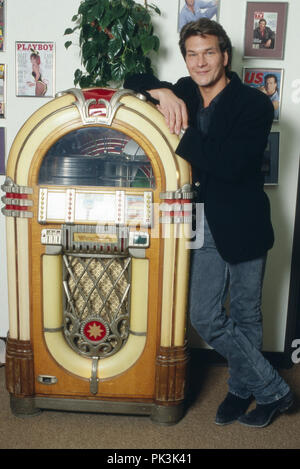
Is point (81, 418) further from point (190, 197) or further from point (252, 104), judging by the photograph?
point (252, 104)

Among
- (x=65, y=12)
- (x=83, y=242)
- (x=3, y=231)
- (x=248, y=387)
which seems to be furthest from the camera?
(x=3, y=231)

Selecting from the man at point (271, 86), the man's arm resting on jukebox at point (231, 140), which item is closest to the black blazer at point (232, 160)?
the man's arm resting on jukebox at point (231, 140)

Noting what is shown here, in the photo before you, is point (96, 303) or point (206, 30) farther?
point (96, 303)

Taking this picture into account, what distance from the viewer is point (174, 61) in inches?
92.3

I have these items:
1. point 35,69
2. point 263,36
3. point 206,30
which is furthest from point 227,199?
point 35,69

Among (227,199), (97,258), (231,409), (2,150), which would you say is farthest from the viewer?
(2,150)

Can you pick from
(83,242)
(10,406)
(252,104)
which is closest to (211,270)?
(83,242)

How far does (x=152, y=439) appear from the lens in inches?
74.4

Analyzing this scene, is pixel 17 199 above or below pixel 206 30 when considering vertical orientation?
below

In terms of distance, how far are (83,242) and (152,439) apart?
841 mm

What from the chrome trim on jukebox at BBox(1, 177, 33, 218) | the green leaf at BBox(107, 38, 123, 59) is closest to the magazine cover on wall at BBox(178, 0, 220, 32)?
the green leaf at BBox(107, 38, 123, 59)

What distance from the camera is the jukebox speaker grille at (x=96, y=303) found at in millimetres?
1926

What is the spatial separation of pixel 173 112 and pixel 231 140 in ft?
0.81

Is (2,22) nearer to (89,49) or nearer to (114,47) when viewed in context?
(89,49)
